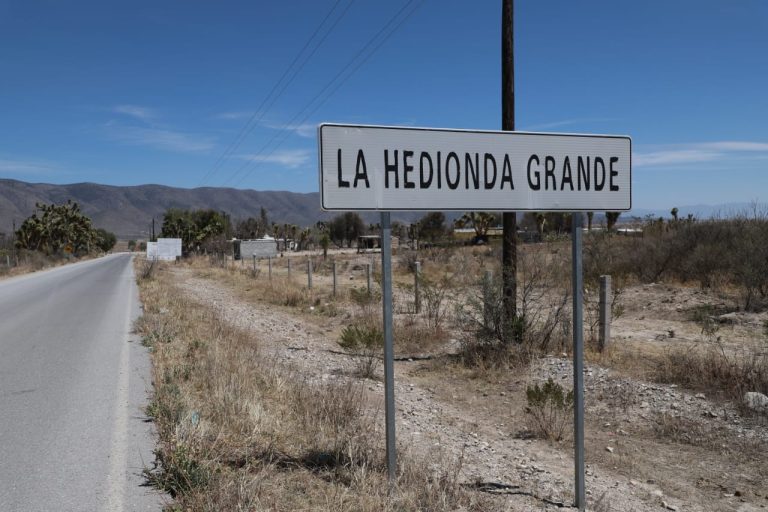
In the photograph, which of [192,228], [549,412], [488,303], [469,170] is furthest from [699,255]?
[192,228]

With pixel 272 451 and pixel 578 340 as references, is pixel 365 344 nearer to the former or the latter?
pixel 272 451

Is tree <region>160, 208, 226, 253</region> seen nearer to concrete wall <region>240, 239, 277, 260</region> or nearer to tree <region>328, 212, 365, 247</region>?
concrete wall <region>240, 239, 277, 260</region>

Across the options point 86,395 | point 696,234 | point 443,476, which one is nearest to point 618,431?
point 443,476

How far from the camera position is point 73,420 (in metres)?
5.81

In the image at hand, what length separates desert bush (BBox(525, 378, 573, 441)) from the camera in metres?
6.00

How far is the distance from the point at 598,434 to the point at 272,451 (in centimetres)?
350

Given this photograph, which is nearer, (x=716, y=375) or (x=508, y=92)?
(x=716, y=375)

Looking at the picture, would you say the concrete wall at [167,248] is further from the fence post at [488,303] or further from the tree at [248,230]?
the tree at [248,230]

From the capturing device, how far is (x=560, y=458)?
5.39 meters

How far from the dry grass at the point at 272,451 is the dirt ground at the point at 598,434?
2.01ft

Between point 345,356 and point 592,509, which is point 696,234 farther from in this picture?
point 592,509

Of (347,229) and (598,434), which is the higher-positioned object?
(347,229)

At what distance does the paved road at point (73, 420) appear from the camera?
4047 millimetres

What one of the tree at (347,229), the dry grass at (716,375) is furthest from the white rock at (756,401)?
the tree at (347,229)
